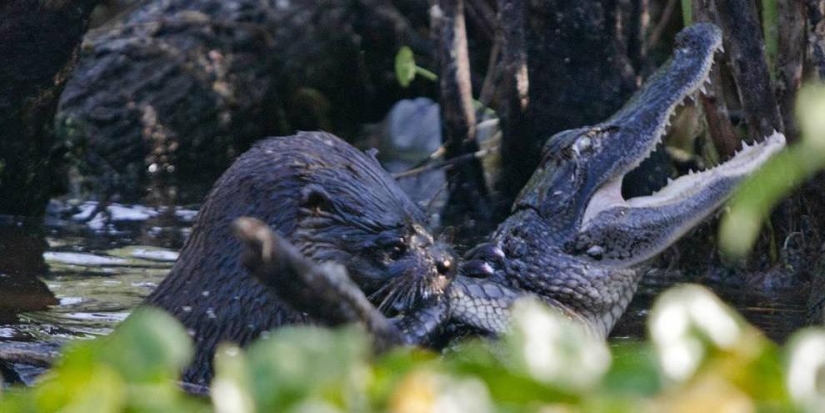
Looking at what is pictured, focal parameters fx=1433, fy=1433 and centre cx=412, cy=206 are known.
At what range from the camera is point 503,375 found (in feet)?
5.04

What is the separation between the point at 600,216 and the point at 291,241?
1628mm

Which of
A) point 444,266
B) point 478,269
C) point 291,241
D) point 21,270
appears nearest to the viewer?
point 291,241

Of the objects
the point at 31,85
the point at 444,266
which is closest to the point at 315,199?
the point at 444,266

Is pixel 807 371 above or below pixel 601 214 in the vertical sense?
above

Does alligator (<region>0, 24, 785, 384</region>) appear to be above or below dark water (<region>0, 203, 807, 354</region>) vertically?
above

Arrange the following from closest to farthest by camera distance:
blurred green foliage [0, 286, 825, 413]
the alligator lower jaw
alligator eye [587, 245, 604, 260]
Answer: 1. blurred green foliage [0, 286, 825, 413]
2. alligator eye [587, 245, 604, 260]
3. the alligator lower jaw

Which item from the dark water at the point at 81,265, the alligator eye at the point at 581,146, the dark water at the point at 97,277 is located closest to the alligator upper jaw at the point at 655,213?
the alligator eye at the point at 581,146

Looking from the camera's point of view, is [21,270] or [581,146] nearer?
[581,146]

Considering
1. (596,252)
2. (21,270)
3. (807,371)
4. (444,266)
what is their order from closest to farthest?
(807,371)
(444,266)
(596,252)
(21,270)

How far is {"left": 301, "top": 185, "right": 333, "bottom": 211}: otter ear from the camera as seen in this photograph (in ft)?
11.9

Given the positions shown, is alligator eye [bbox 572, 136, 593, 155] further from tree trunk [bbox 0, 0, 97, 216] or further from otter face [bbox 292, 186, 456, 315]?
tree trunk [bbox 0, 0, 97, 216]

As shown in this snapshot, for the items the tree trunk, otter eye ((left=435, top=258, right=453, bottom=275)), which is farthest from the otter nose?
the tree trunk

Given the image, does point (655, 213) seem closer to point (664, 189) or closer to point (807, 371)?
point (664, 189)

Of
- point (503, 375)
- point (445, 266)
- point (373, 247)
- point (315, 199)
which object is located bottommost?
point (445, 266)
